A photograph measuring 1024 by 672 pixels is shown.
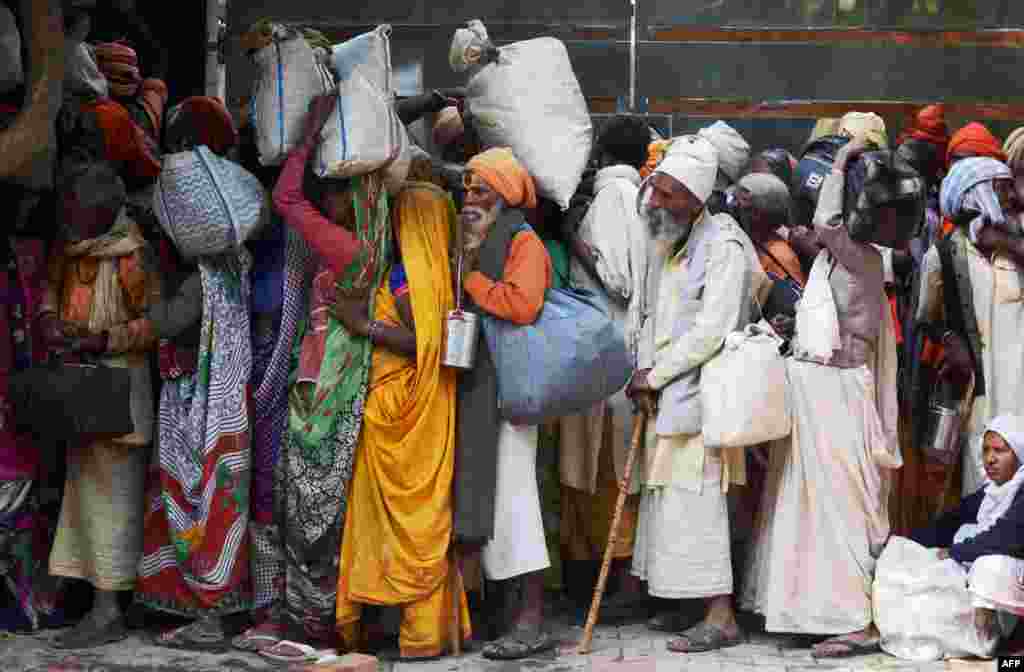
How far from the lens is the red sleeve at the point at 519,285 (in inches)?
271

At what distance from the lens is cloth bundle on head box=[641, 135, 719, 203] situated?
278 inches

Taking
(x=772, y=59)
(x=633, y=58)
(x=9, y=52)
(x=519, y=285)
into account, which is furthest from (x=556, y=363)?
(x=772, y=59)

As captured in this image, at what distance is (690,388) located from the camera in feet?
23.1

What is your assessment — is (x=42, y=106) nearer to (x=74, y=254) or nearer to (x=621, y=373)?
(x=74, y=254)

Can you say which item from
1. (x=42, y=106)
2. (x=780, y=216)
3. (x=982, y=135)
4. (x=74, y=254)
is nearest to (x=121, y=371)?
(x=74, y=254)

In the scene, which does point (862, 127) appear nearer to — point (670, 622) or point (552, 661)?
point (670, 622)

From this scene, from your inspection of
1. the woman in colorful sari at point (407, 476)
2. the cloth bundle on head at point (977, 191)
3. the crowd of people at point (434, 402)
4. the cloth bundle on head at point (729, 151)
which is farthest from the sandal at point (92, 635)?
the cloth bundle on head at point (977, 191)

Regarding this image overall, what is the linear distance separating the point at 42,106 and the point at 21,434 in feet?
4.20

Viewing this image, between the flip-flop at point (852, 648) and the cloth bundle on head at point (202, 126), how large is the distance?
3.06m

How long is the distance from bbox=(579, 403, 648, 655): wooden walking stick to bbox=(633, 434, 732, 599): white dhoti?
18 cm

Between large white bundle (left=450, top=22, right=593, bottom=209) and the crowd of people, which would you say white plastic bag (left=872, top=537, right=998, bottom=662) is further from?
large white bundle (left=450, top=22, right=593, bottom=209)

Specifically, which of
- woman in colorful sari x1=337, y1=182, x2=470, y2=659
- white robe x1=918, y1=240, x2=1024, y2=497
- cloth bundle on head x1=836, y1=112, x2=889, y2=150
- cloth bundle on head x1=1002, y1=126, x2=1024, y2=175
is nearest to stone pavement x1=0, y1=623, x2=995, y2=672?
woman in colorful sari x1=337, y1=182, x2=470, y2=659

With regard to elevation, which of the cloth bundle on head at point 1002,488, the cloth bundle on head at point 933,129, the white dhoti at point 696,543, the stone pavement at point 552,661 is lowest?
the stone pavement at point 552,661

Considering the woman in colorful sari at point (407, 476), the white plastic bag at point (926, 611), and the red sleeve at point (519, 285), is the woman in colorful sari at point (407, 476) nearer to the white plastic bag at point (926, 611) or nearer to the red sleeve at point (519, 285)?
the red sleeve at point (519, 285)
